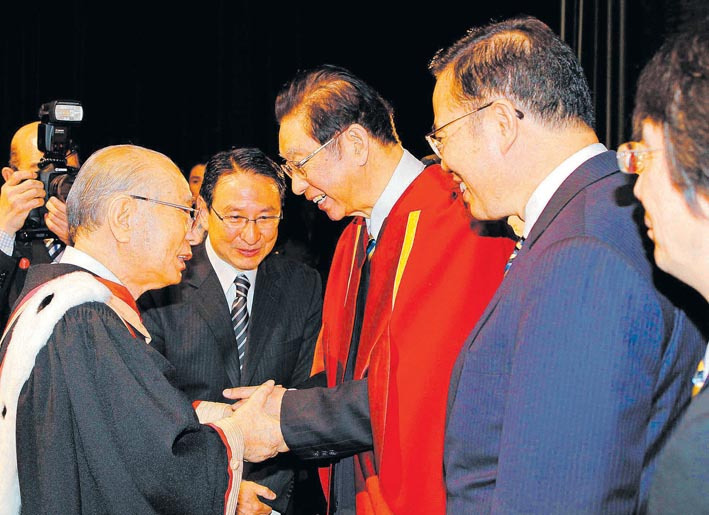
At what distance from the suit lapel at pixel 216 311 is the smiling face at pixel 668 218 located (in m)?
2.03

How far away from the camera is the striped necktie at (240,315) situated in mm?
2971

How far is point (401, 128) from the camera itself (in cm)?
473

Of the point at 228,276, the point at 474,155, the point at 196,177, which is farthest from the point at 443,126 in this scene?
the point at 196,177

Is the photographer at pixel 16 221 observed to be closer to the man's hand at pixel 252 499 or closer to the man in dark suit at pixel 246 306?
the man in dark suit at pixel 246 306

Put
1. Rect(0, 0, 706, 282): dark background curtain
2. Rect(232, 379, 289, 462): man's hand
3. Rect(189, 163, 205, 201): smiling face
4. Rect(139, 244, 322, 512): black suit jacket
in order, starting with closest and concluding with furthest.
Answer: Rect(232, 379, 289, 462): man's hand < Rect(139, 244, 322, 512): black suit jacket < Rect(0, 0, 706, 282): dark background curtain < Rect(189, 163, 205, 201): smiling face

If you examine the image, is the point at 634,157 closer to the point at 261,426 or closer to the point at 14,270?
the point at 261,426

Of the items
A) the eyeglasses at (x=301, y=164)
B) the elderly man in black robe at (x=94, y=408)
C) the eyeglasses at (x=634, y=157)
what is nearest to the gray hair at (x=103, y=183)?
the elderly man in black robe at (x=94, y=408)

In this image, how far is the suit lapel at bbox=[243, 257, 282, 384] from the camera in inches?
115

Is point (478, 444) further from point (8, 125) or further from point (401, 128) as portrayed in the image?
point (8, 125)

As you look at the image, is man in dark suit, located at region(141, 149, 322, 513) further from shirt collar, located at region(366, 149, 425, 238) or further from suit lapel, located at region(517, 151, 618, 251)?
suit lapel, located at region(517, 151, 618, 251)

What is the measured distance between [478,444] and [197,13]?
190 inches

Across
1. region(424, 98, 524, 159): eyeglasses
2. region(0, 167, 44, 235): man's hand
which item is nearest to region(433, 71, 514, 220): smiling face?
region(424, 98, 524, 159): eyeglasses

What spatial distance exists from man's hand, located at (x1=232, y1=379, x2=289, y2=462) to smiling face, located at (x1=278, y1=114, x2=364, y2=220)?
0.73m

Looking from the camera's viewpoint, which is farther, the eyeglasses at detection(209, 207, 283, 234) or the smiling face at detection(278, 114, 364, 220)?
the eyeglasses at detection(209, 207, 283, 234)
